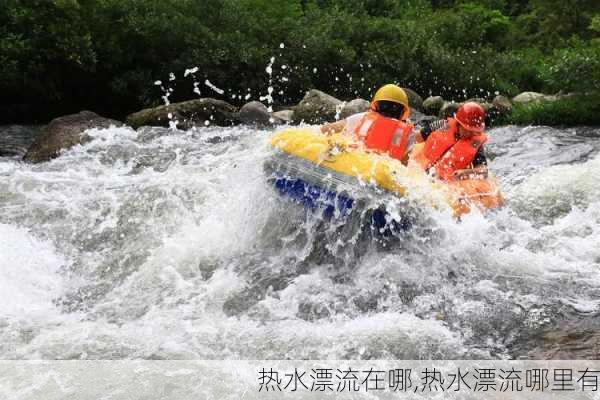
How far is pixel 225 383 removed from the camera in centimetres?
422

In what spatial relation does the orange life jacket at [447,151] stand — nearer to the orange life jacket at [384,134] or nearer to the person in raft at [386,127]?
the person in raft at [386,127]

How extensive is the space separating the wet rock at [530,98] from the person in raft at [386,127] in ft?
26.4

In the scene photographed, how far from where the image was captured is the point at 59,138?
34.1 ft

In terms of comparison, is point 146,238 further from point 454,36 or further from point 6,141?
point 454,36

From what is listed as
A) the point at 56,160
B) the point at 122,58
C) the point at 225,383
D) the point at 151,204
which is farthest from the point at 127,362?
the point at 122,58

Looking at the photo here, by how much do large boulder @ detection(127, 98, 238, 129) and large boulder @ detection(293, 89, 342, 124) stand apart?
1224 mm

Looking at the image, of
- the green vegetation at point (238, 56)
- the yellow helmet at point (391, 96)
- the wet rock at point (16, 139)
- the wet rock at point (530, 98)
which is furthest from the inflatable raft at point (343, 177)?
the wet rock at point (530, 98)

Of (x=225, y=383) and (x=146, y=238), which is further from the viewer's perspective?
(x=146, y=238)

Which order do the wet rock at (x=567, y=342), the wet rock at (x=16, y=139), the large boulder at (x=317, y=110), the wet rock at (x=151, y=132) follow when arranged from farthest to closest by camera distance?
the large boulder at (x=317, y=110)
the wet rock at (x=151, y=132)
the wet rock at (x=16, y=139)
the wet rock at (x=567, y=342)

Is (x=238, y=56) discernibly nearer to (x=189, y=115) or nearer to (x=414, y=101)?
(x=189, y=115)

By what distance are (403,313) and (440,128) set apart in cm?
265

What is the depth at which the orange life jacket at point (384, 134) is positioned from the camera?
6445mm

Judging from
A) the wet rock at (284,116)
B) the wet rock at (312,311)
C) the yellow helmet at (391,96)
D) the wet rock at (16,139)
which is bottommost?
the wet rock at (16,139)

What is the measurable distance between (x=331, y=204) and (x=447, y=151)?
1662mm
